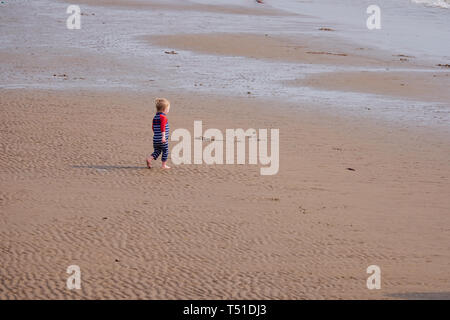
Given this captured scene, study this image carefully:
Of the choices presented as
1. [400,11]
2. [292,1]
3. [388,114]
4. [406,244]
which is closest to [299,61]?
[388,114]

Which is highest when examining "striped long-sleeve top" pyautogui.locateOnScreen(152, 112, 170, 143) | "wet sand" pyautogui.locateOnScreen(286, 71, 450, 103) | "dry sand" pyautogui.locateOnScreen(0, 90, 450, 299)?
"wet sand" pyautogui.locateOnScreen(286, 71, 450, 103)

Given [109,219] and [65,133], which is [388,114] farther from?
[109,219]

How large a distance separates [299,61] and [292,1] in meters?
22.5

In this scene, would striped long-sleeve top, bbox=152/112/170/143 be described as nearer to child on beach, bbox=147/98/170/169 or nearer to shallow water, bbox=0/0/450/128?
child on beach, bbox=147/98/170/169

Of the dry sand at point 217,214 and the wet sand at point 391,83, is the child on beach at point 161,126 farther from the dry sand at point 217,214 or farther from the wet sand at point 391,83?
the wet sand at point 391,83

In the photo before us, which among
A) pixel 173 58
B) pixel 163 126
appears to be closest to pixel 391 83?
pixel 173 58

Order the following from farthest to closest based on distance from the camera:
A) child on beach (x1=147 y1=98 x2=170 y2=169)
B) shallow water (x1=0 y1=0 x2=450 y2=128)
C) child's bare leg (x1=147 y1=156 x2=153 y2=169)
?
shallow water (x1=0 y1=0 x2=450 y2=128) → child's bare leg (x1=147 y1=156 x2=153 y2=169) → child on beach (x1=147 y1=98 x2=170 y2=169)

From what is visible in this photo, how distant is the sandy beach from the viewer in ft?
21.5

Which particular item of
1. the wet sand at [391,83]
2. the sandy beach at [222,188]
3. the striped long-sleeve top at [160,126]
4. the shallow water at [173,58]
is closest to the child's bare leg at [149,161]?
the sandy beach at [222,188]

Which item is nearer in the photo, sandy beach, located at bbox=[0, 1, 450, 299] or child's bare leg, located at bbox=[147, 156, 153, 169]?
A: sandy beach, located at bbox=[0, 1, 450, 299]

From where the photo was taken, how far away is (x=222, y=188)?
9.16 metres

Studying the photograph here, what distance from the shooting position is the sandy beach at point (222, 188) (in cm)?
654

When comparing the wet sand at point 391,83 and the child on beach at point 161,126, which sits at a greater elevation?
the wet sand at point 391,83

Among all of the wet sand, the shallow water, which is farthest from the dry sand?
the wet sand
